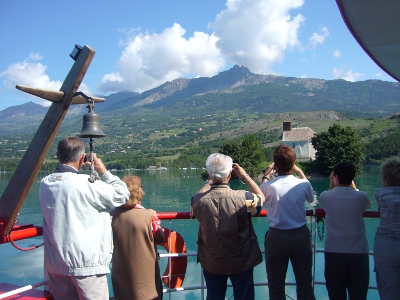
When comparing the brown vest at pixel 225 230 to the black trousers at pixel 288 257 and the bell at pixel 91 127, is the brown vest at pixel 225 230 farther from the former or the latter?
the bell at pixel 91 127

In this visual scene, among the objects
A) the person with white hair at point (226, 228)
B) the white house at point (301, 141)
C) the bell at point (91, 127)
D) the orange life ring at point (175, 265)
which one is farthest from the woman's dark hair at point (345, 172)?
the white house at point (301, 141)

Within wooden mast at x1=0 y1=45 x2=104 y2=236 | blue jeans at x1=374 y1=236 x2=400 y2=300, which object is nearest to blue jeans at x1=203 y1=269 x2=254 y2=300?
blue jeans at x1=374 y1=236 x2=400 y2=300

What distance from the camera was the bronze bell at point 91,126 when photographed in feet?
8.61

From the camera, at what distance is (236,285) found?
106 inches

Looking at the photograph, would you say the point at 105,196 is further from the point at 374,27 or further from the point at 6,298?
the point at 374,27

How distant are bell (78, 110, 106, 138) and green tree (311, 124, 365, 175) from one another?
53912 mm

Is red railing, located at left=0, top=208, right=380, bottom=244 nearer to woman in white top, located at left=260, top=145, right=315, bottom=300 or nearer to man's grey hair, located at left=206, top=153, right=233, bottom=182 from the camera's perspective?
woman in white top, located at left=260, top=145, right=315, bottom=300

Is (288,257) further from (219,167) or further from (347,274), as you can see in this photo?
Answer: (219,167)

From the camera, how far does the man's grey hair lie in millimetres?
2656

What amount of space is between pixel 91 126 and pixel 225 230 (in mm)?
1167

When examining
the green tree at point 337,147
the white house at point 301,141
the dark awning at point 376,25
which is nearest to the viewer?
the dark awning at point 376,25

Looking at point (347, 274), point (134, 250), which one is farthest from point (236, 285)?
point (347, 274)

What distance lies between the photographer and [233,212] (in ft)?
8.58

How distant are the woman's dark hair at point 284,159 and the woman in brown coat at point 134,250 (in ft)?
3.35
